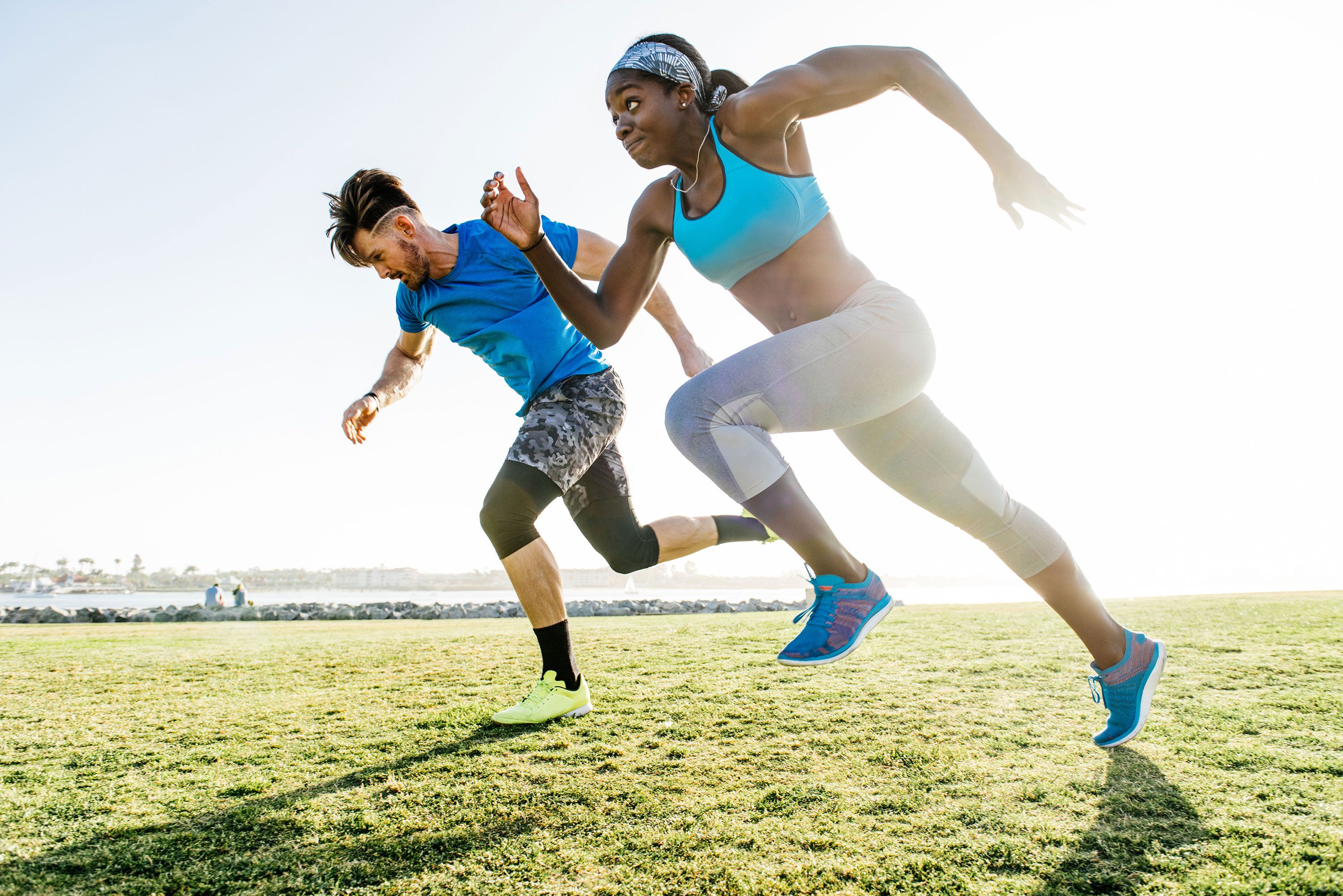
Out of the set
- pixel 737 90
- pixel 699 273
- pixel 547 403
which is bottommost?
pixel 547 403

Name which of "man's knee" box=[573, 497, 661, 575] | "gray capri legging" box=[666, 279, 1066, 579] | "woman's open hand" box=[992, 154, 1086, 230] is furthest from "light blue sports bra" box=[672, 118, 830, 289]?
"man's knee" box=[573, 497, 661, 575]

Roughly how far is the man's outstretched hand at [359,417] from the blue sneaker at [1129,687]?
295cm

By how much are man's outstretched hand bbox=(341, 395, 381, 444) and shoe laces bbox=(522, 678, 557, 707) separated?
1350mm

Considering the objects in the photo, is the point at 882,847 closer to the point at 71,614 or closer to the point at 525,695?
the point at 525,695

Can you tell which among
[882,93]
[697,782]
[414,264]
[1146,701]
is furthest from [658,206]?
[1146,701]

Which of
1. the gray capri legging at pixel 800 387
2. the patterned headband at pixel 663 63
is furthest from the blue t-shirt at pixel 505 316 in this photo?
the gray capri legging at pixel 800 387

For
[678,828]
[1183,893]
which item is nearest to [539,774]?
[678,828]

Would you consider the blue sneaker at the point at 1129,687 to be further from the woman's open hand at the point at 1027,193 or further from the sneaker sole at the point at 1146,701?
the woman's open hand at the point at 1027,193

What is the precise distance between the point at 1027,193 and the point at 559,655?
2274 millimetres

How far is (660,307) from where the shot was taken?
3553 millimetres

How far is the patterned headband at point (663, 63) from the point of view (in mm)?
2172

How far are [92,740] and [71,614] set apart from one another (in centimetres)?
1508

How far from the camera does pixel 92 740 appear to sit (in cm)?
259

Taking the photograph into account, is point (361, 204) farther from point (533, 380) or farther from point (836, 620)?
point (836, 620)
